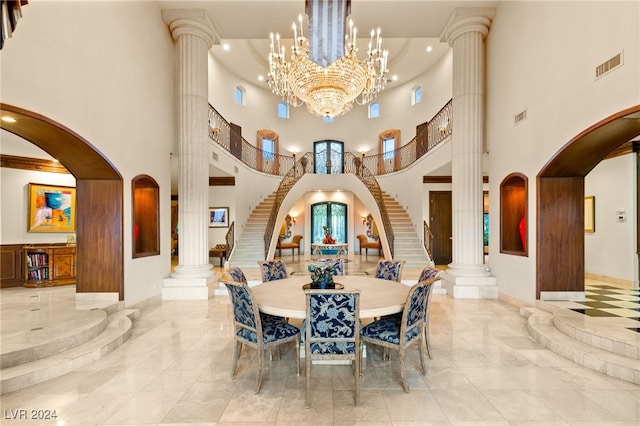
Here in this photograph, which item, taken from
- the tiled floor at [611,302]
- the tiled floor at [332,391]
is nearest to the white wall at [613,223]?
the tiled floor at [611,302]

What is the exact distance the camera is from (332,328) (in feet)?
8.67

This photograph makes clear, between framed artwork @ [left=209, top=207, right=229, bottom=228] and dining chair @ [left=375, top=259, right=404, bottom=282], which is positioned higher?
framed artwork @ [left=209, top=207, right=229, bottom=228]

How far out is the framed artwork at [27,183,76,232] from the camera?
6918 mm

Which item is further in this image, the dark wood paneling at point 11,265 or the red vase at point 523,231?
the dark wood paneling at point 11,265

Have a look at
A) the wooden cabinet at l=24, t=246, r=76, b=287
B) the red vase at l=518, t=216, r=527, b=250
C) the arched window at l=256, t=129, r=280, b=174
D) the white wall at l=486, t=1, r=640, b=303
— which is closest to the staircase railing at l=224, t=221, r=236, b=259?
the wooden cabinet at l=24, t=246, r=76, b=287

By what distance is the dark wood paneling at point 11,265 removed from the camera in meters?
6.53

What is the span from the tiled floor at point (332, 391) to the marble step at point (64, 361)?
0.09 meters

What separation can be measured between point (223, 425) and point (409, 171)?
10157mm

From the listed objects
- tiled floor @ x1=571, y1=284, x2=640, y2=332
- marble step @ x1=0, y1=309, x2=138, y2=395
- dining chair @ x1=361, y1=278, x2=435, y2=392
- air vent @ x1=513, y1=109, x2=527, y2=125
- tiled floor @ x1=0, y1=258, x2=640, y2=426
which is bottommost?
tiled floor @ x1=0, y1=258, x2=640, y2=426

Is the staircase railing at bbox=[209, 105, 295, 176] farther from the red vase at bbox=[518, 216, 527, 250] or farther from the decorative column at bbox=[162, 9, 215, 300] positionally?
the red vase at bbox=[518, 216, 527, 250]

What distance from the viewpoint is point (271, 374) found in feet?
10.3

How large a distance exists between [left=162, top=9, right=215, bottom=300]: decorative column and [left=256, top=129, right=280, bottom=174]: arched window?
718 cm

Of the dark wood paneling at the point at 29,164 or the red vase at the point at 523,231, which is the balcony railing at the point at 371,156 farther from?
the dark wood paneling at the point at 29,164

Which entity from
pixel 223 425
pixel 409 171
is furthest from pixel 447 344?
pixel 409 171
